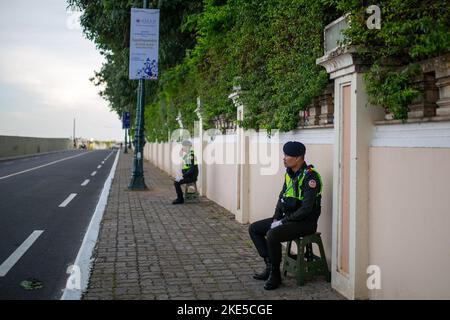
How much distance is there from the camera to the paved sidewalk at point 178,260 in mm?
5090

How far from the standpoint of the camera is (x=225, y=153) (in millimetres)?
11680

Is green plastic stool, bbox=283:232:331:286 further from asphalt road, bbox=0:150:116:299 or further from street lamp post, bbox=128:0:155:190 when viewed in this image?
street lamp post, bbox=128:0:155:190

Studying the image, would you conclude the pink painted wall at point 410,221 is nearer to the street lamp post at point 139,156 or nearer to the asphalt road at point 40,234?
the asphalt road at point 40,234

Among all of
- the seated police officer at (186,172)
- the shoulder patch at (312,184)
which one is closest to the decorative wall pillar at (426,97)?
the shoulder patch at (312,184)

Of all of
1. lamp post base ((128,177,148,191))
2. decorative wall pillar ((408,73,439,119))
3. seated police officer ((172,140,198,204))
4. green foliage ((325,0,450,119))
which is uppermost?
green foliage ((325,0,450,119))

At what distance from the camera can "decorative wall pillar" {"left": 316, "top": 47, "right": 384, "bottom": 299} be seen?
15.2 feet

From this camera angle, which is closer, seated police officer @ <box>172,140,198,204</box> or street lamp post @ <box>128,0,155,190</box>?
seated police officer @ <box>172,140,198,204</box>

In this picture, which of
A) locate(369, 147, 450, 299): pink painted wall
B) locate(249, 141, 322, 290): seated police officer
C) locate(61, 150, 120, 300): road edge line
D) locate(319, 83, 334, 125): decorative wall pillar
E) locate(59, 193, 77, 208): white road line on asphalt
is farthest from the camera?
locate(59, 193, 77, 208): white road line on asphalt

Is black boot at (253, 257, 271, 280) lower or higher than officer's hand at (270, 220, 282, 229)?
lower

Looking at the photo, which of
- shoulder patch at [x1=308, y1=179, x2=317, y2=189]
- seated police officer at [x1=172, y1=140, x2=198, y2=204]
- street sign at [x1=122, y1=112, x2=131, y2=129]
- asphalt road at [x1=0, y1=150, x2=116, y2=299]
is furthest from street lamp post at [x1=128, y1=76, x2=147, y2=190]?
street sign at [x1=122, y1=112, x2=131, y2=129]

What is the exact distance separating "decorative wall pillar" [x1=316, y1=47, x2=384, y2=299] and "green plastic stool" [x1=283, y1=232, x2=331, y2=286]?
329mm

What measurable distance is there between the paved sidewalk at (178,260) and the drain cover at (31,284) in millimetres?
595

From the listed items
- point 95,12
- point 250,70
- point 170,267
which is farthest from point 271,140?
point 95,12
